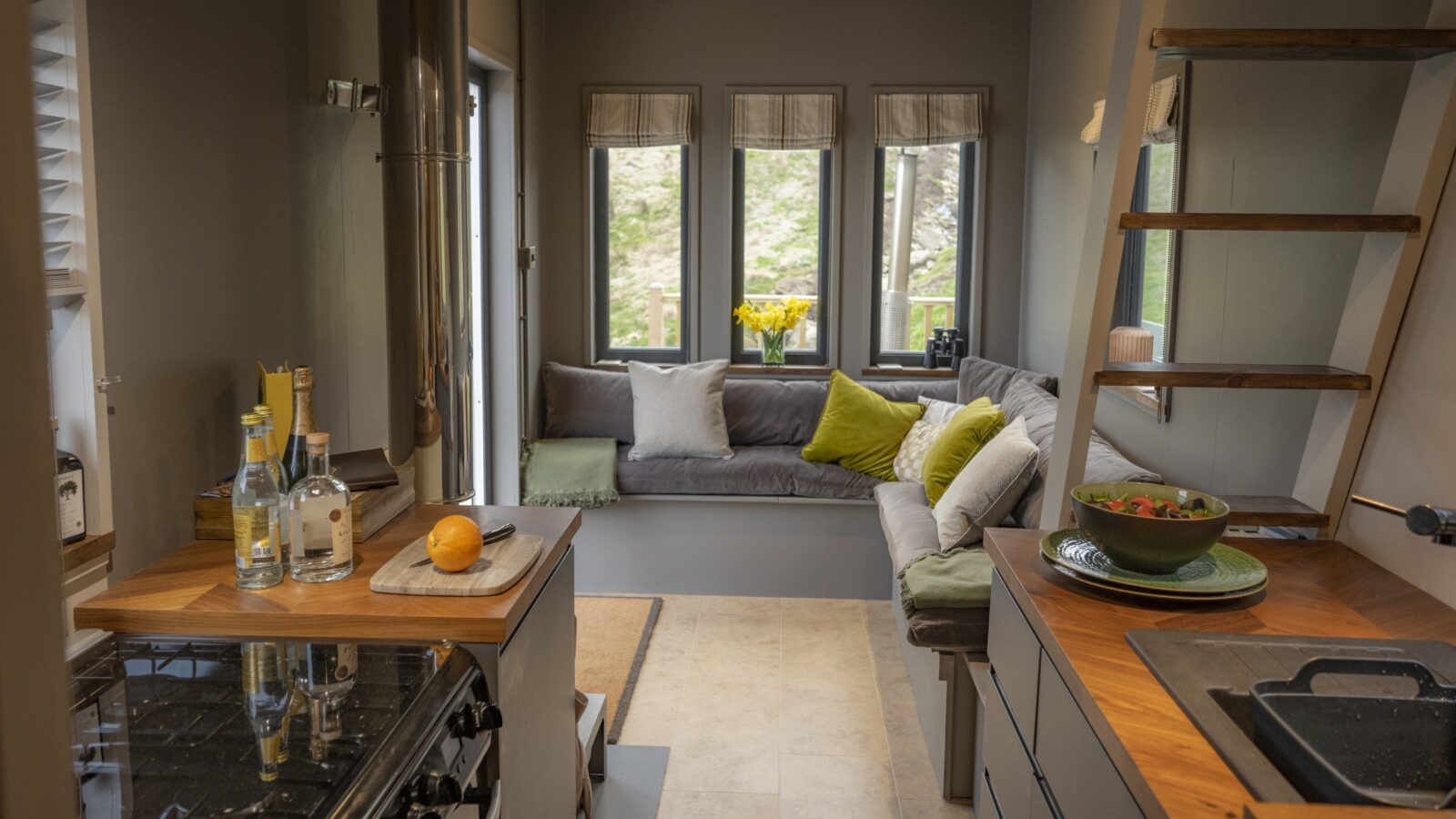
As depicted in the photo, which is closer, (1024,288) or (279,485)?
(279,485)

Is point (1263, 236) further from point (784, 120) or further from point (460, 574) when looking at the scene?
point (784, 120)

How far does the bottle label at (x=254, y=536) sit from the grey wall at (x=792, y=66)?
148 inches

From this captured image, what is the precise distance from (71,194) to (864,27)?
4.31 metres

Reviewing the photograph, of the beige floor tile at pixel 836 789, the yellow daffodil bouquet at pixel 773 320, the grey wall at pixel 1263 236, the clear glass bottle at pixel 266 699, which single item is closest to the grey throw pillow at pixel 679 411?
the yellow daffodil bouquet at pixel 773 320

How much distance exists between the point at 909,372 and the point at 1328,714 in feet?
14.1

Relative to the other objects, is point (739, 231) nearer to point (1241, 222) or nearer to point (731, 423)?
point (731, 423)

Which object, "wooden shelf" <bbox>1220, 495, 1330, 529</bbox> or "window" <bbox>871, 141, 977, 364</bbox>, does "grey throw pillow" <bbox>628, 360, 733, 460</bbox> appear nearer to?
"window" <bbox>871, 141, 977, 364</bbox>

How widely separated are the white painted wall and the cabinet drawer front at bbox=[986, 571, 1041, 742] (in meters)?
0.63

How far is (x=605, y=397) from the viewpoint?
17.5 feet

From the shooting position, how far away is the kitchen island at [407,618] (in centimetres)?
178

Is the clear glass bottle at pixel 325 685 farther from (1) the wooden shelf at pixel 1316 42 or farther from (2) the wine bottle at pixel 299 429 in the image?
(1) the wooden shelf at pixel 1316 42

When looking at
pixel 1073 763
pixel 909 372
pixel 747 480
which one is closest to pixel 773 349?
pixel 909 372

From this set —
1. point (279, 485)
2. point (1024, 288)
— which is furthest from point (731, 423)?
point (279, 485)

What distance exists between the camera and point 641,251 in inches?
225
